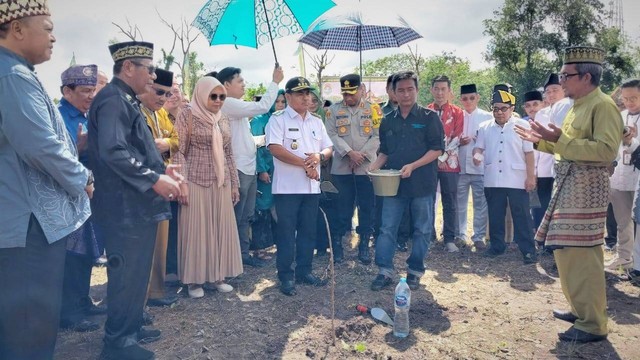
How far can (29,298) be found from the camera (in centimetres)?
234

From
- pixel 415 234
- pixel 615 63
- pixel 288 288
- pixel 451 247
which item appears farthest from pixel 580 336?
pixel 615 63

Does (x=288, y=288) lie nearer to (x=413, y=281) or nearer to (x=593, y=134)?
(x=413, y=281)

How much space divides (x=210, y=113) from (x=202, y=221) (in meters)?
1.19

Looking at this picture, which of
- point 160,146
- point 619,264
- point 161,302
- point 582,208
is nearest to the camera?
point 582,208

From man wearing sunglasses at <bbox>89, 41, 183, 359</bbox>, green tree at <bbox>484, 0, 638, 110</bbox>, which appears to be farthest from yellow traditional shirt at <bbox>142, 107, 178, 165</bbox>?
green tree at <bbox>484, 0, 638, 110</bbox>

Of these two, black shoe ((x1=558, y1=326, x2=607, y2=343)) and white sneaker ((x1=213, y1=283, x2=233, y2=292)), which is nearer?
black shoe ((x1=558, y1=326, x2=607, y2=343))

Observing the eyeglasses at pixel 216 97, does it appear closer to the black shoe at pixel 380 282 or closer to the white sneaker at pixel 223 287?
the white sneaker at pixel 223 287

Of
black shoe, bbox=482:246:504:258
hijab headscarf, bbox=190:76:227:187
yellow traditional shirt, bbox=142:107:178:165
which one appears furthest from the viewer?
black shoe, bbox=482:246:504:258

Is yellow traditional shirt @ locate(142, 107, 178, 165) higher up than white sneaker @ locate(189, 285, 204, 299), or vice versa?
yellow traditional shirt @ locate(142, 107, 178, 165)

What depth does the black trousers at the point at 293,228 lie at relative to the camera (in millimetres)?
4836

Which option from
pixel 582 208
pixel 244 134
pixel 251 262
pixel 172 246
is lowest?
pixel 251 262

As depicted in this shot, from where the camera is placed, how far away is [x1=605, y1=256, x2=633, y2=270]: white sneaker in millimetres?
5414

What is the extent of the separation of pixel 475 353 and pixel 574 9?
117 feet

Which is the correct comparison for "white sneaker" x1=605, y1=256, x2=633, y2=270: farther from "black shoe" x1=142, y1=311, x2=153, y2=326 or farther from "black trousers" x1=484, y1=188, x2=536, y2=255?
"black shoe" x1=142, y1=311, x2=153, y2=326
